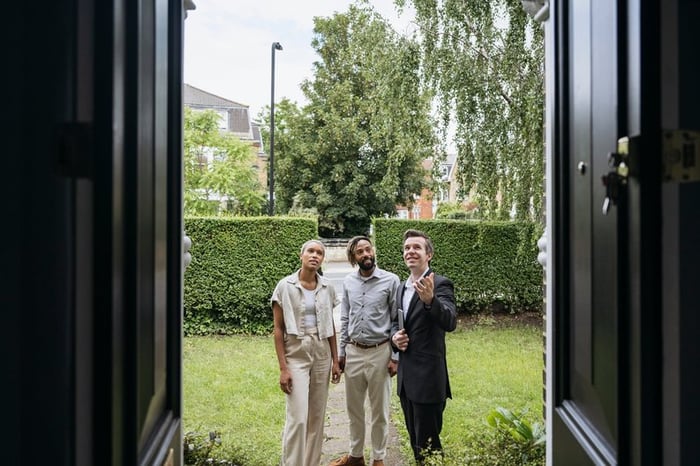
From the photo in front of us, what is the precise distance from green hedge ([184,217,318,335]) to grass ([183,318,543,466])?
388 millimetres

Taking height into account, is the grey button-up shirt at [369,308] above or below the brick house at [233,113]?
below

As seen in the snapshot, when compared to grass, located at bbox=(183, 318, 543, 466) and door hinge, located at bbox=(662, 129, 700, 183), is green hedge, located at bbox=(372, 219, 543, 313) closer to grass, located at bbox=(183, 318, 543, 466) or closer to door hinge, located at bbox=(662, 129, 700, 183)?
grass, located at bbox=(183, 318, 543, 466)

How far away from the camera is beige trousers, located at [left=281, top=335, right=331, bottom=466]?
160 inches

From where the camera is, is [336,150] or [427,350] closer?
[427,350]

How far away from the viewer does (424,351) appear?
13.5 feet

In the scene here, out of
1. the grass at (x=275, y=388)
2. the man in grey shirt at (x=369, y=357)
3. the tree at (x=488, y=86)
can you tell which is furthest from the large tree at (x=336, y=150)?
the man in grey shirt at (x=369, y=357)

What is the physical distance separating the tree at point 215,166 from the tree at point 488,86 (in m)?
8.34

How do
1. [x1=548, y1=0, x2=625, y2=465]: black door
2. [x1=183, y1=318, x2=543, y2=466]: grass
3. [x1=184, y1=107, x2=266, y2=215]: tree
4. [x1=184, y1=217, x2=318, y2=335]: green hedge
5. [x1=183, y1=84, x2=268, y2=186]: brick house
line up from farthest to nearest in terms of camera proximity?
[x1=183, y1=84, x2=268, y2=186]: brick house, [x1=184, y1=107, x2=266, y2=215]: tree, [x1=184, y1=217, x2=318, y2=335]: green hedge, [x1=183, y1=318, x2=543, y2=466]: grass, [x1=548, y1=0, x2=625, y2=465]: black door

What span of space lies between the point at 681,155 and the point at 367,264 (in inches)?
141

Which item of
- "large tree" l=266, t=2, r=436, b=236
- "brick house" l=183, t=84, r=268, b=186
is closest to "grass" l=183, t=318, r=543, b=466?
"large tree" l=266, t=2, r=436, b=236

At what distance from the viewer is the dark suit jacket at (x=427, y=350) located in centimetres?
403
